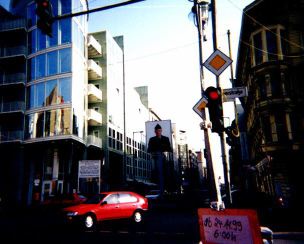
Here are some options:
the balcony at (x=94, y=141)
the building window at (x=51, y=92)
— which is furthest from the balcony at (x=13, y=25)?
the balcony at (x=94, y=141)

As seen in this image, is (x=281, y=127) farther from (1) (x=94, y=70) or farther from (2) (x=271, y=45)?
(1) (x=94, y=70)

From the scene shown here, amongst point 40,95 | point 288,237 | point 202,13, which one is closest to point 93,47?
point 40,95

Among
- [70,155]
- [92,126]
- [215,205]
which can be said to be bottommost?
[215,205]

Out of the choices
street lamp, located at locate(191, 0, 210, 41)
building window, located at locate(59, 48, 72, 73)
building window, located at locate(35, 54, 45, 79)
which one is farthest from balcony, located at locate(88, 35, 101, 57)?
street lamp, located at locate(191, 0, 210, 41)

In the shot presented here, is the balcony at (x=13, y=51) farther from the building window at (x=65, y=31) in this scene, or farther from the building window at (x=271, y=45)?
the building window at (x=271, y=45)

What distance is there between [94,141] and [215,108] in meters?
30.6

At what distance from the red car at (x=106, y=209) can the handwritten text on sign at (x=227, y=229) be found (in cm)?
978

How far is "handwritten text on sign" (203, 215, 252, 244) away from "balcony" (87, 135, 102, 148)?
30601 millimetres

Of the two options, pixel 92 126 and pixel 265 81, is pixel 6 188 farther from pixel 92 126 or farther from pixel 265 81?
pixel 265 81

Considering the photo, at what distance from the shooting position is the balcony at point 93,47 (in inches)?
1474

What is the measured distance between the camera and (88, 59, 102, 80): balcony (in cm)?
3709

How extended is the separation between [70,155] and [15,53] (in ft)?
42.4

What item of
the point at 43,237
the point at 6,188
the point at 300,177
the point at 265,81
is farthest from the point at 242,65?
the point at 43,237

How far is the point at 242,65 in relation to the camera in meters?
40.5
